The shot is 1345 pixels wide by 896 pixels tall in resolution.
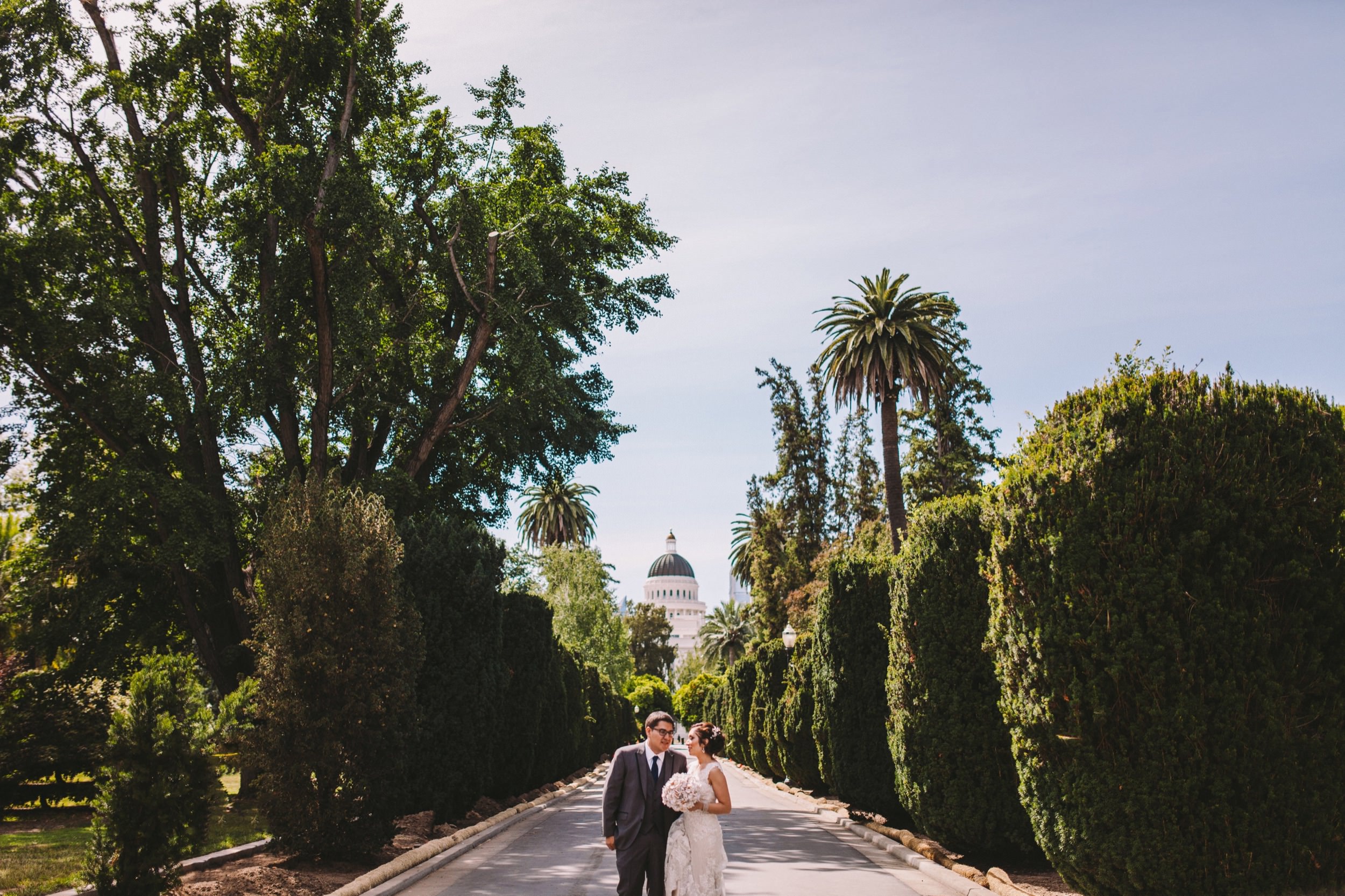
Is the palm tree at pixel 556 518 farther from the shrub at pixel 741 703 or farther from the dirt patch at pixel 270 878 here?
the dirt patch at pixel 270 878

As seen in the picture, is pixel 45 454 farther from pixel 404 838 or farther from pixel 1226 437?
pixel 1226 437

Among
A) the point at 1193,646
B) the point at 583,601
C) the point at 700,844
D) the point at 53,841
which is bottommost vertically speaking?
the point at 53,841

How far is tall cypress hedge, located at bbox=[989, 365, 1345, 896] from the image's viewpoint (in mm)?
6504

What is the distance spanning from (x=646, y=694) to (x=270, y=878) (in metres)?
65.1

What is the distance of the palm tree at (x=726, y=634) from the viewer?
8438 centimetres

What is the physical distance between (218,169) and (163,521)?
879cm

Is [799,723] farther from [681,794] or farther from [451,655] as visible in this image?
[681,794]

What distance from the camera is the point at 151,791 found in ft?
23.7

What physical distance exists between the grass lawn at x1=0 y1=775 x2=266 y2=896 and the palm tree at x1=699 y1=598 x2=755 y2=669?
2602 inches

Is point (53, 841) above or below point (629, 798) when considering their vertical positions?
below

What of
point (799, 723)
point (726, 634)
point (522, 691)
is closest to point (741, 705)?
point (799, 723)

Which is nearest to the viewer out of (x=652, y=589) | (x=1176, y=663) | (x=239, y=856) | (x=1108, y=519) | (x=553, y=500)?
(x=1176, y=663)

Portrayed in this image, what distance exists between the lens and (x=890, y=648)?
11.9m

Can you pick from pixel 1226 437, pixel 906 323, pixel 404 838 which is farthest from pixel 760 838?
pixel 906 323
